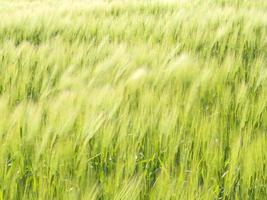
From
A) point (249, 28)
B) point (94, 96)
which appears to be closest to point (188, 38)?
point (249, 28)

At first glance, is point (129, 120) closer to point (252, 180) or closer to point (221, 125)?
point (221, 125)

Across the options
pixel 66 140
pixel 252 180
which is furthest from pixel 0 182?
pixel 252 180

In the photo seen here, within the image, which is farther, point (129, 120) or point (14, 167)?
point (129, 120)

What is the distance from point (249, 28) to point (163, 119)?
1.66 meters

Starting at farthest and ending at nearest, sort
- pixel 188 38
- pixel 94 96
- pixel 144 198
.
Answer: pixel 188 38 → pixel 94 96 → pixel 144 198

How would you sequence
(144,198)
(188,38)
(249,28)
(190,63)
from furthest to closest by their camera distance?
1. (249,28)
2. (188,38)
3. (190,63)
4. (144,198)

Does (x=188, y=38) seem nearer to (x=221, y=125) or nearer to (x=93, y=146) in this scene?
(x=221, y=125)

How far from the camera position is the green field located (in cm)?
86

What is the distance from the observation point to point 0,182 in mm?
851

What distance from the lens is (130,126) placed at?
108 cm

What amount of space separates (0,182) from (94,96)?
475 mm

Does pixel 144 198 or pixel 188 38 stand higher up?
pixel 188 38

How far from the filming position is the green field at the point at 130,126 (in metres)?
0.86

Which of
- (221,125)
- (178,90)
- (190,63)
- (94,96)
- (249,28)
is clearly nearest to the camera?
(221,125)
